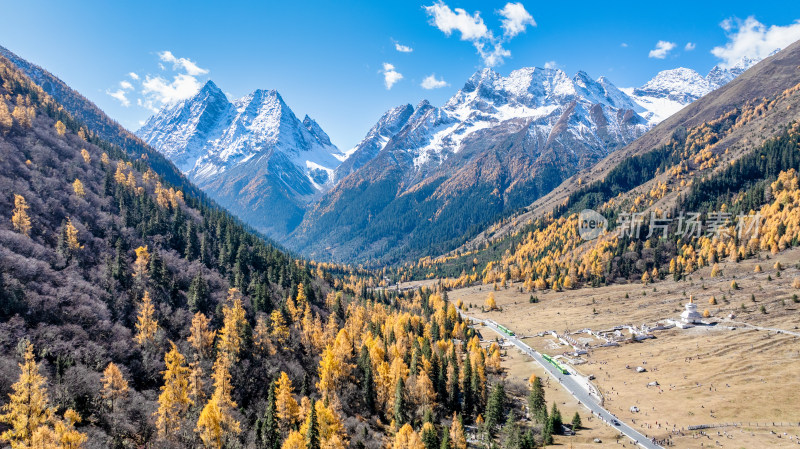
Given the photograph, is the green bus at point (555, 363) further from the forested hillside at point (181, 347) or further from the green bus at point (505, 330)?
the green bus at point (505, 330)

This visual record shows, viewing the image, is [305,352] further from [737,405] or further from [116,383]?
[737,405]

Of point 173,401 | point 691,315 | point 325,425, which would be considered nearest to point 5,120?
point 173,401

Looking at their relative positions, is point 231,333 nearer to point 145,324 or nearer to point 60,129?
point 145,324

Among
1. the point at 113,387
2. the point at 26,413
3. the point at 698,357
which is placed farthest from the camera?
the point at 698,357

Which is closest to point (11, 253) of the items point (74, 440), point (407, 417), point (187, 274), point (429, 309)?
point (187, 274)

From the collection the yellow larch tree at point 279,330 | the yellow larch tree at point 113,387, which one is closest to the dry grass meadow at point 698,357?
the yellow larch tree at point 279,330
